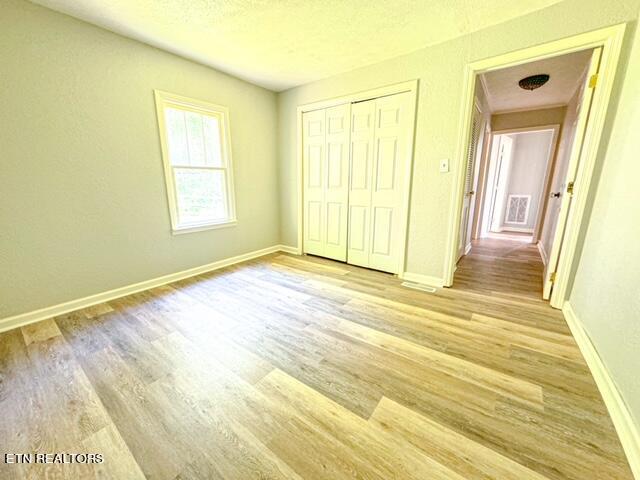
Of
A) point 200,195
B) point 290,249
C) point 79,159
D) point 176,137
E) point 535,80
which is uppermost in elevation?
point 535,80

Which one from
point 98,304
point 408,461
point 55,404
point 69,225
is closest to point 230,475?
point 408,461

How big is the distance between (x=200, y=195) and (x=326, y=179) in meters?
1.70

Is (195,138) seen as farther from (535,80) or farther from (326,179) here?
(535,80)

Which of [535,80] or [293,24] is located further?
[535,80]

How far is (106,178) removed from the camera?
2391mm

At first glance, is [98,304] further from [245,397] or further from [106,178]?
[245,397]

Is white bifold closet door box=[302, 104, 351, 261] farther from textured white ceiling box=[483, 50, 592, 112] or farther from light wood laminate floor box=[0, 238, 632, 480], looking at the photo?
textured white ceiling box=[483, 50, 592, 112]

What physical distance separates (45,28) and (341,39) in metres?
2.41

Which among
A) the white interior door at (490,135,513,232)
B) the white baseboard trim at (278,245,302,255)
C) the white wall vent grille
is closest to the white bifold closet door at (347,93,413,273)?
the white baseboard trim at (278,245,302,255)

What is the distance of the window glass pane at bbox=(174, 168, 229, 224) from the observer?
9.88ft

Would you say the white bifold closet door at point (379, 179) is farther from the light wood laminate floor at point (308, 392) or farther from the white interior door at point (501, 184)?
the white interior door at point (501, 184)

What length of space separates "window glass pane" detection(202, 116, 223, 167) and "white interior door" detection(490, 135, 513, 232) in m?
6.03

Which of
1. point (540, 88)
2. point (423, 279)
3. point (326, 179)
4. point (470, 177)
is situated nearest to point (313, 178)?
point (326, 179)

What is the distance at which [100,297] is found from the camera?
8.07 feet
